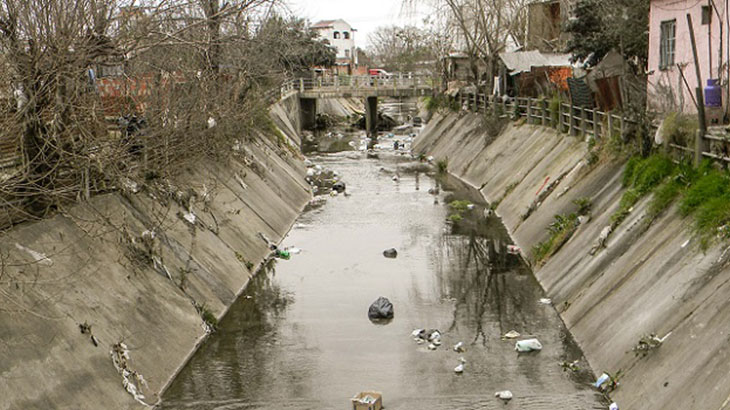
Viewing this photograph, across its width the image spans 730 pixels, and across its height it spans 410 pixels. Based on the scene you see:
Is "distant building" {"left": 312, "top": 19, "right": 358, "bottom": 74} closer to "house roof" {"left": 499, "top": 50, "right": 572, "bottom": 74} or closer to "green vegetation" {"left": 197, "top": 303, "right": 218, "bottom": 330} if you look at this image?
"house roof" {"left": 499, "top": 50, "right": 572, "bottom": 74}

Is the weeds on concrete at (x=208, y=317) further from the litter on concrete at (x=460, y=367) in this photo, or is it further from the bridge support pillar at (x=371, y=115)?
the bridge support pillar at (x=371, y=115)

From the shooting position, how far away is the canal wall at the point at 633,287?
9.53 m

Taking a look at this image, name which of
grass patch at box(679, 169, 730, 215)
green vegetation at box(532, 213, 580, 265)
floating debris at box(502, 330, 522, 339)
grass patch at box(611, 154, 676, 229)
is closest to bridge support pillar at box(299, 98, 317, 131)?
green vegetation at box(532, 213, 580, 265)

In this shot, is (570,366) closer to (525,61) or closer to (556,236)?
(556,236)

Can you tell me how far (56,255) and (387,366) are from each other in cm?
526

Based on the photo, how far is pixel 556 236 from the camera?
17.6 meters

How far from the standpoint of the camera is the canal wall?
375 inches

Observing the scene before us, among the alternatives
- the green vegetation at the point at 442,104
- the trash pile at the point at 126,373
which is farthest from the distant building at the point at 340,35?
the trash pile at the point at 126,373

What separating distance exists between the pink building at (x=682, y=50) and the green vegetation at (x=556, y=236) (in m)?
3.39

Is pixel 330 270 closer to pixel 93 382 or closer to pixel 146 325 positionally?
pixel 146 325

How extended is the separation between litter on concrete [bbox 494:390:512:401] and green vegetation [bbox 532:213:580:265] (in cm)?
646

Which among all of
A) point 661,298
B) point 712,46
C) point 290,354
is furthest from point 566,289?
point 712,46

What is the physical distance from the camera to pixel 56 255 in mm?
11922

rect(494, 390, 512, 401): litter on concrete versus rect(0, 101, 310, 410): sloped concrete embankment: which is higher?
rect(0, 101, 310, 410): sloped concrete embankment
